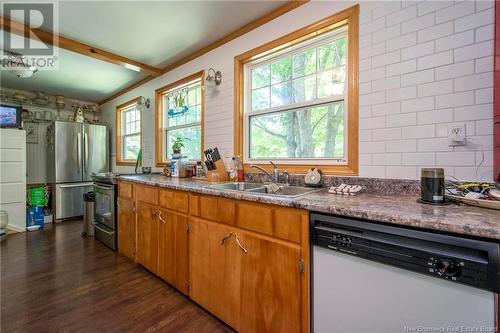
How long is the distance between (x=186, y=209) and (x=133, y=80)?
10.2ft

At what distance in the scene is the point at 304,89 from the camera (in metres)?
1.99

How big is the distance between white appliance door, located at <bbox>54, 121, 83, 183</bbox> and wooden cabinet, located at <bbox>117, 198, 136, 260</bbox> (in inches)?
93.8

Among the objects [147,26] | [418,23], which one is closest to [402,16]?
[418,23]

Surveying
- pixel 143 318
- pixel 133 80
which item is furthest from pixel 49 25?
pixel 143 318

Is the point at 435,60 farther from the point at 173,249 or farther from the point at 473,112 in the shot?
the point at 173,249

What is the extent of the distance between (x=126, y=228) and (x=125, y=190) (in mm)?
435

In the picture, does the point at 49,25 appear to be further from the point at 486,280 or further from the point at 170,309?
the point at 486,280

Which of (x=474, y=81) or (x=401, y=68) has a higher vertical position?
(x=401, y=68)

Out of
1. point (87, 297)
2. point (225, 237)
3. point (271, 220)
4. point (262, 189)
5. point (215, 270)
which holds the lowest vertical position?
point (87, 297)

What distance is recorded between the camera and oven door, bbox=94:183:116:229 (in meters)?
2.80

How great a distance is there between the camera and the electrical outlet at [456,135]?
1188mm

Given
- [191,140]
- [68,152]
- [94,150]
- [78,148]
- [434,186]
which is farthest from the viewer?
[94,150]

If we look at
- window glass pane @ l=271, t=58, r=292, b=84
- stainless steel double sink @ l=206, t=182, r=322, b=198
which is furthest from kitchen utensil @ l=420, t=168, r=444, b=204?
window glass pane @ l=271, t=58, r=292, b=84

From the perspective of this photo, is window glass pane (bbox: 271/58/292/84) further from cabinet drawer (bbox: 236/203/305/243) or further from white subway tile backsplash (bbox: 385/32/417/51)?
cabinet drawer (bbox: 236/203/305/243)
